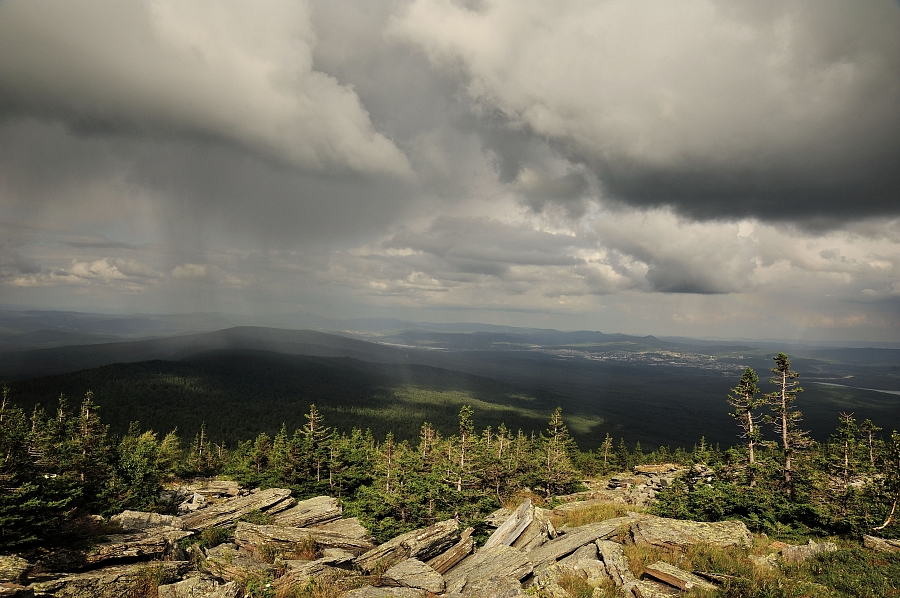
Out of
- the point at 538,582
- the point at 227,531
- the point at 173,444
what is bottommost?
the point at 173,444

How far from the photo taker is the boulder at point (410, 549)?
18203 millimetres

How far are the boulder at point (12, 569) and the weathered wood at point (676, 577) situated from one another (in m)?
22.7

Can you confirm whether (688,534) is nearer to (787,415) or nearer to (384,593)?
(384,593)

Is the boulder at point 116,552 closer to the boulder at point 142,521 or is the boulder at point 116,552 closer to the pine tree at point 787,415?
the boulder at point 142,521

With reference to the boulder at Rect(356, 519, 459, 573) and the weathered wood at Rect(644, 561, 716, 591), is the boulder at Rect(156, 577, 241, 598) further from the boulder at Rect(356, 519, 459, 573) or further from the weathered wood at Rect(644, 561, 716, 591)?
the weathered wood at Rect(644, 561, 716, 591)

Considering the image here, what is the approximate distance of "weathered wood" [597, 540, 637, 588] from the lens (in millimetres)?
14308

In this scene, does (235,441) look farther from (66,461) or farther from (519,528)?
(519,528)

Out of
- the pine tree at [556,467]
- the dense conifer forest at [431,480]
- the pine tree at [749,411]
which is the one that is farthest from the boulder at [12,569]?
the pine tree at [556,467]

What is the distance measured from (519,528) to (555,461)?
3847 centimetres

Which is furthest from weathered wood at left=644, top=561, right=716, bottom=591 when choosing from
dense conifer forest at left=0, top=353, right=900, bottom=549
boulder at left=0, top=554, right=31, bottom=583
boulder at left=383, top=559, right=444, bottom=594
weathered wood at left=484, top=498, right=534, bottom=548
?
boulder at left=0, top=554, right=31, bottom=583

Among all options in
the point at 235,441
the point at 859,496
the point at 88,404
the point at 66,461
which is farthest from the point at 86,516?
the point at 235,441

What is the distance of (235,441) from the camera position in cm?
19400

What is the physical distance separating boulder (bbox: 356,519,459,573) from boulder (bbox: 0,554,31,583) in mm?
12212

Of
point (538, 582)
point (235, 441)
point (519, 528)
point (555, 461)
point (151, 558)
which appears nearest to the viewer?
point (538, 582)
